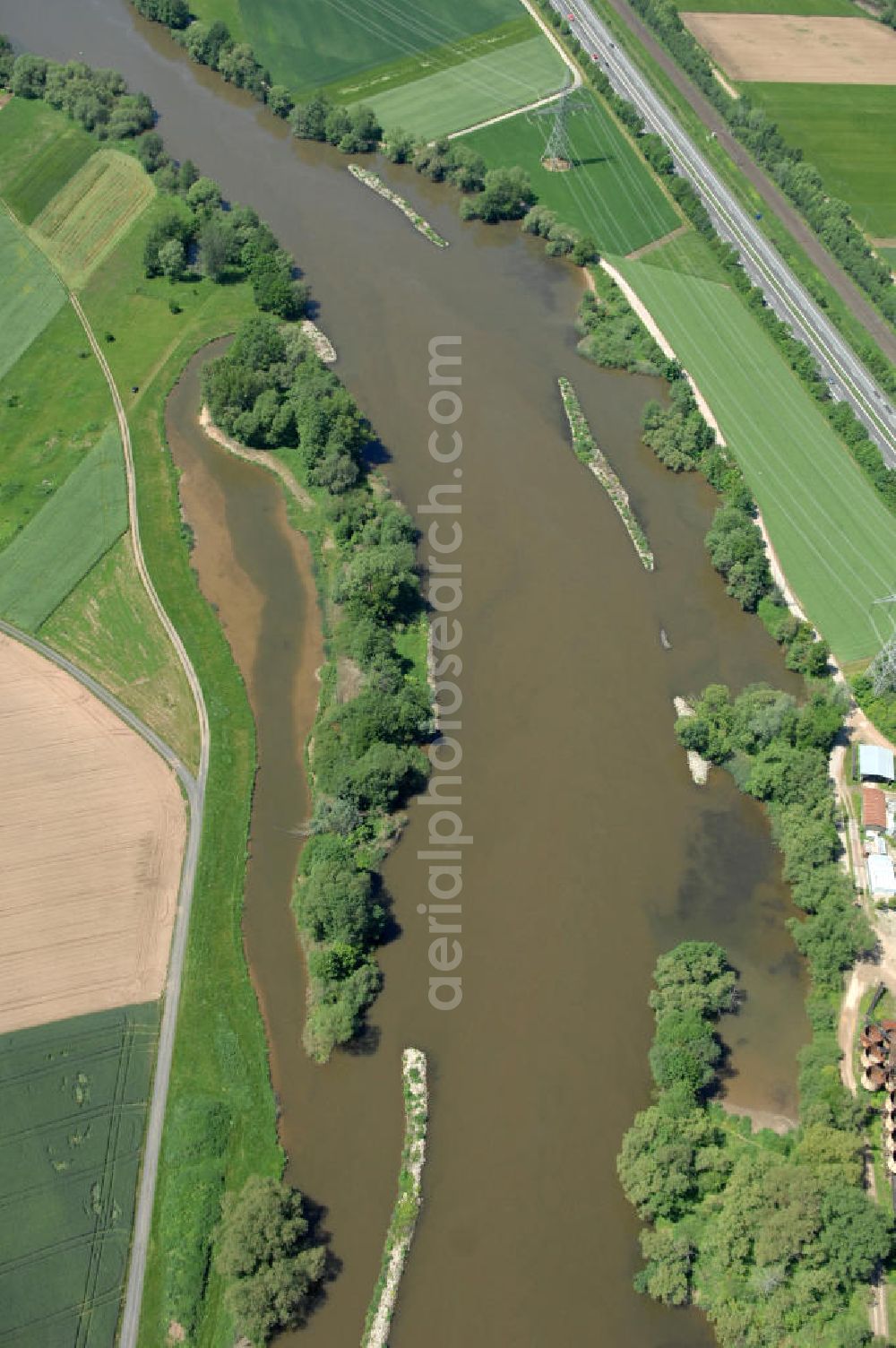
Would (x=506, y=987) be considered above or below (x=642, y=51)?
below

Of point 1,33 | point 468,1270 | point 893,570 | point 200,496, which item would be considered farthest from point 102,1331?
point 1,33

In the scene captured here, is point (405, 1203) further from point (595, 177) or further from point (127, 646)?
point (595, 177)

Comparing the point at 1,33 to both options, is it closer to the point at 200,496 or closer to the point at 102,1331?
the point at 200,496

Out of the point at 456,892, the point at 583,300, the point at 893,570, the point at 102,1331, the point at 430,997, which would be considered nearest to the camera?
the point at 102,1331

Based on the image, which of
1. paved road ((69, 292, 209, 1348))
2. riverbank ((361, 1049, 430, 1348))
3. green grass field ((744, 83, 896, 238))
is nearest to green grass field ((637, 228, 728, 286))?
green grass field ((744, 83, 896, 238))

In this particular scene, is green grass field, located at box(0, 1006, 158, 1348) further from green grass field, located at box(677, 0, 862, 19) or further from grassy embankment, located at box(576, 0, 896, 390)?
green grass field, located at box(677, 0, 862, 19)

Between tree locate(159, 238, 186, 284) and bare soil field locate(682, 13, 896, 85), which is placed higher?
bare soil field locate(682, 13, 896, 85)
